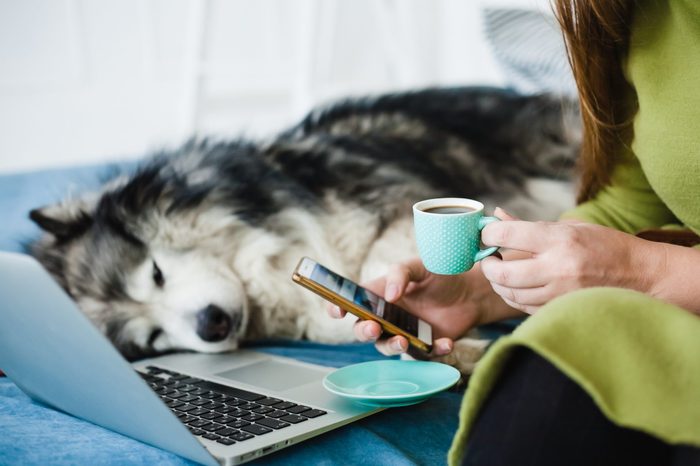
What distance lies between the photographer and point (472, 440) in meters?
0.76

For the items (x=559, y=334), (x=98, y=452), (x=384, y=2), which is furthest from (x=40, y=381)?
(x=384, y=2)

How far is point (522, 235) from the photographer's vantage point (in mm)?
930

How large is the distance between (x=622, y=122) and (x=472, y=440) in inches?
30.1

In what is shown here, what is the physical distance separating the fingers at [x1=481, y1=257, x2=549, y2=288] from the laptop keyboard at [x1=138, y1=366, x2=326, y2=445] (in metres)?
0.35

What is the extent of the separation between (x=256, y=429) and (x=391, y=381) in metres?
0.22

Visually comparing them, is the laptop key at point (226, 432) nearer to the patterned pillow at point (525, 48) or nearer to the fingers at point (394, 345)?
the fingers at point (394, 345)

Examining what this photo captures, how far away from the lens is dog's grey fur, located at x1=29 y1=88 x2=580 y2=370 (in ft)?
5.55

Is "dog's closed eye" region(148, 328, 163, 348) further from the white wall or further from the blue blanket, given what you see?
the white wall

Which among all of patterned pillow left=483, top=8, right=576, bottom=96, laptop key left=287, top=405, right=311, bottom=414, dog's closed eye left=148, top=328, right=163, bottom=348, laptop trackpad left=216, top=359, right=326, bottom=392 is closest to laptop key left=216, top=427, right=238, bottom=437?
laptop key left=287, top=405, right=311, bottom=414

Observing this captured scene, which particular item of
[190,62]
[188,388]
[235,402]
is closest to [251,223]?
[188,388]

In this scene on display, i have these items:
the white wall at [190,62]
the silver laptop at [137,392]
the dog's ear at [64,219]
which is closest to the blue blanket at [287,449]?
the silver laptop at [137,392]

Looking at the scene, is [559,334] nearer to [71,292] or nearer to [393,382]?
[393,382]

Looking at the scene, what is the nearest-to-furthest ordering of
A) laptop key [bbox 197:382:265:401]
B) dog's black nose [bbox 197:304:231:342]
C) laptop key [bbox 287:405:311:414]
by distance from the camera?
laptop key [bbox 287:405:311:414]
laptop key [bbox 197:382:265:401]
dog's black nose [bbox 197:304:231:342]

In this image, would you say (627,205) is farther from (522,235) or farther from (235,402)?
(235,402)
